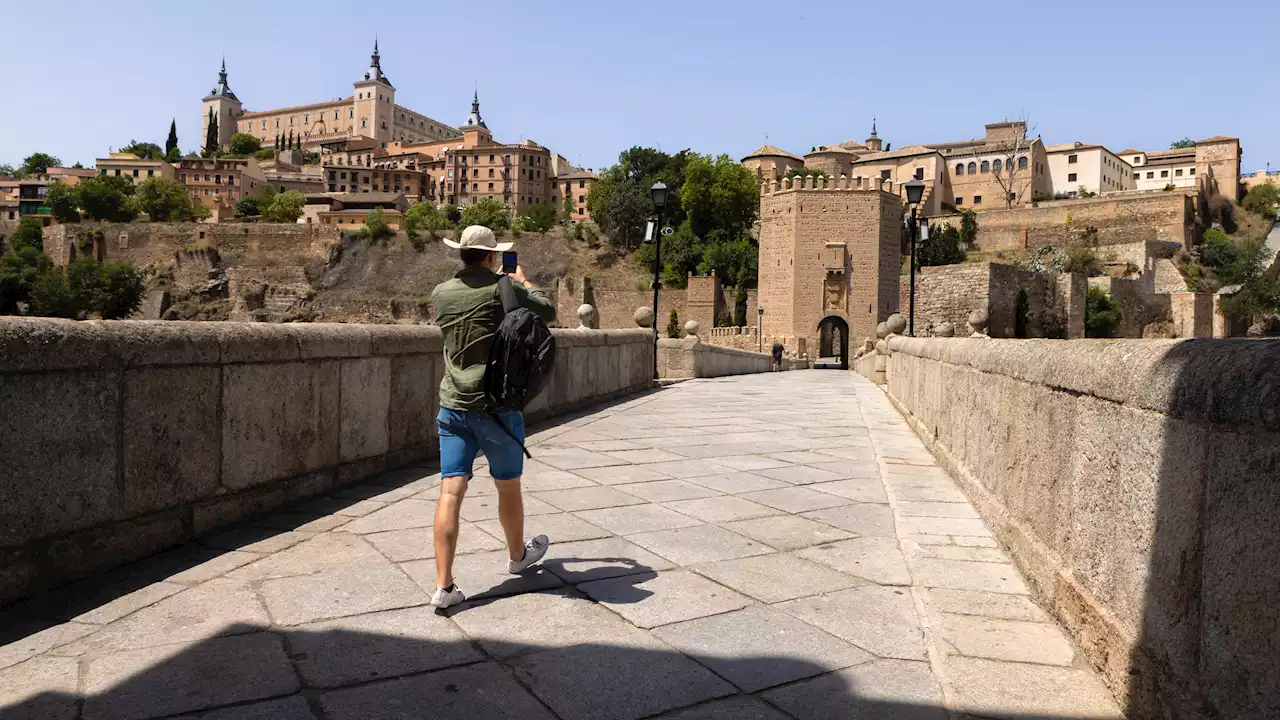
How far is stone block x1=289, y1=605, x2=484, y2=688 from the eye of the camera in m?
2.43

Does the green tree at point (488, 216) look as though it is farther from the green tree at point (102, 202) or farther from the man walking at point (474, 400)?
the man walking at point (474, 400)

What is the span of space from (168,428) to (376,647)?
5.63 feet

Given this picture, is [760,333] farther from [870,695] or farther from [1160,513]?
[1160,513]

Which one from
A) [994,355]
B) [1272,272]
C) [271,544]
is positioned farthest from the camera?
[1272,272]

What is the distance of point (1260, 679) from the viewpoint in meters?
1.62

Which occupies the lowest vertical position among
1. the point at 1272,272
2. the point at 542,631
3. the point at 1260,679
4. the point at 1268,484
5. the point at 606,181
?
the point at 542,631

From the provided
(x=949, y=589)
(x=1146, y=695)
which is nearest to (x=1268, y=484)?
(x=1146, y=695)

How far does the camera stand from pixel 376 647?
103 inches

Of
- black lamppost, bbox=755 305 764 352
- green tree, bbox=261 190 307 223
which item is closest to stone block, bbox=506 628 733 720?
black lamppost, bbox=755 305 764 352

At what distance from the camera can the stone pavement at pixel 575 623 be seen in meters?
2.28

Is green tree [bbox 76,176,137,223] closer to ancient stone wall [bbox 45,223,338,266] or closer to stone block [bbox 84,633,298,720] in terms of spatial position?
ancient stone wall [bbox 45,223,338,266]

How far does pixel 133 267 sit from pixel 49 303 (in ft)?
32.1

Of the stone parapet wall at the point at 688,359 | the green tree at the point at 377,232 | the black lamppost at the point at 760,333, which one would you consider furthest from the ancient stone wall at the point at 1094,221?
the stone parapet wall at the point at 688,359

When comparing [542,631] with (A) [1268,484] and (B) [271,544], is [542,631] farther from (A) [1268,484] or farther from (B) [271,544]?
(A) [1268,484]
